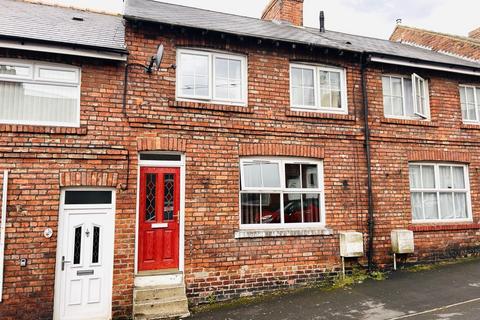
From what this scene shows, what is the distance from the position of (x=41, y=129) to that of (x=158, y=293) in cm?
371

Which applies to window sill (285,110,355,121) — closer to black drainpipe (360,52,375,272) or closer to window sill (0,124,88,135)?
black drainpipe (360,52,375,272)

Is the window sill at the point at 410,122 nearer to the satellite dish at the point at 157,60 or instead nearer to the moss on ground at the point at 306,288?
the moss on ground at the point at 306,288

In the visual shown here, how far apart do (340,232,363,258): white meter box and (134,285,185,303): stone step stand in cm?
364

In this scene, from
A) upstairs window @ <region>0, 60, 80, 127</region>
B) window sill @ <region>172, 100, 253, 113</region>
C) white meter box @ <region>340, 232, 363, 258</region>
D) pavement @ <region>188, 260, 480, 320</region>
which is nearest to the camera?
pavement @ <region>188, 260, 480, 320</region>

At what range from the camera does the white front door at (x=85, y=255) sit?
20.5ft

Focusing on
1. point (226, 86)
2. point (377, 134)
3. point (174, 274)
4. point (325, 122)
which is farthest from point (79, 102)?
point (377, 134)

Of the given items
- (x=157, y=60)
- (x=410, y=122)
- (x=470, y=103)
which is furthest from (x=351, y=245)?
(x=470, y=103)

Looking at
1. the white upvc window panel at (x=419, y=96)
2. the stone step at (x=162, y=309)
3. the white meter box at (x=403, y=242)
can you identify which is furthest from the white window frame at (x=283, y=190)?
the white upvc window panel at (x=419, y=96)

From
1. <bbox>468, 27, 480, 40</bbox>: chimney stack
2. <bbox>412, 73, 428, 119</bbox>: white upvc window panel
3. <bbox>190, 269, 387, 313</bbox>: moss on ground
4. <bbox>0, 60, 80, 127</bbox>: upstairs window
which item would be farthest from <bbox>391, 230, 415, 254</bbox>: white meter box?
<bbox>468, 27, 480, 40</bbox>: chimney stack

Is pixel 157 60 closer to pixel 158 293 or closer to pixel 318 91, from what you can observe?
pixel 318 91

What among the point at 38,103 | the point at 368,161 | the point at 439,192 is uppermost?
the point at 38,103

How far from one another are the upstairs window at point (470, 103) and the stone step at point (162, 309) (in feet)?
29.7

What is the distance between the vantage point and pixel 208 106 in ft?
24.1

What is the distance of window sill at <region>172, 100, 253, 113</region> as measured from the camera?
281 inches
